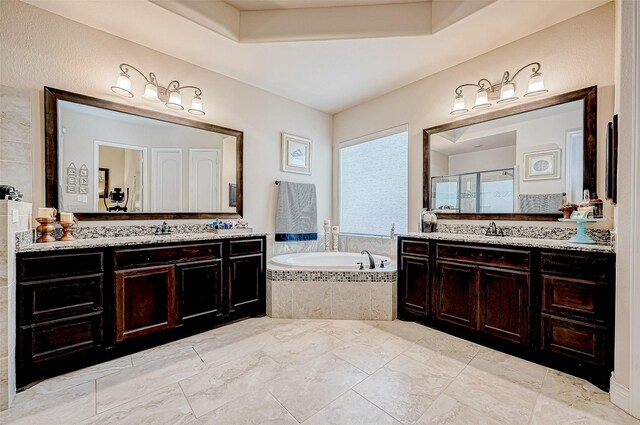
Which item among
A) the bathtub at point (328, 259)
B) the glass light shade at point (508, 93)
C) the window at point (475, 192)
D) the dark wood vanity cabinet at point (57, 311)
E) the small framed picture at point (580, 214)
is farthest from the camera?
the bathtub at point (328, 259)

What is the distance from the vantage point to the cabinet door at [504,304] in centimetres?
212

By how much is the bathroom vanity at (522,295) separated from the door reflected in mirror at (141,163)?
2.24 meters

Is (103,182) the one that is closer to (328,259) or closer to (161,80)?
(161,80)

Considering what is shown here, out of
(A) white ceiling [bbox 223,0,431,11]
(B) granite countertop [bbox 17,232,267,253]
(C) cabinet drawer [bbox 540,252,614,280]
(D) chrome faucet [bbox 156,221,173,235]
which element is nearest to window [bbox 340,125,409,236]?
(A) white ceiling [bbox 223,0,431,11]

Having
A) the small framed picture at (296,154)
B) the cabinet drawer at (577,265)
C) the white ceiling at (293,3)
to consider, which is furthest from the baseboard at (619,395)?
the small framed picture at (296,154)

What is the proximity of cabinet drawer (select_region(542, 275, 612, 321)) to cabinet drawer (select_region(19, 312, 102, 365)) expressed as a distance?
10.6 feet

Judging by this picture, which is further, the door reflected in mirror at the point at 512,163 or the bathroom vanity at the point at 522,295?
the door reflected in mirror at the point at 512,163

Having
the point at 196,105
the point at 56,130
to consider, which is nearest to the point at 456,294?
the point at 196,105

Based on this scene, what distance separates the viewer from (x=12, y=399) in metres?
1.64

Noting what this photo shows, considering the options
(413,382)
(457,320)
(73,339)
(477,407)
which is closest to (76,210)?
(73,339)

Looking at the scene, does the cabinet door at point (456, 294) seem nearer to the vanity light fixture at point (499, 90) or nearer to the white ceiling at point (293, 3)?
the vanity light fixture at point (499, 90)

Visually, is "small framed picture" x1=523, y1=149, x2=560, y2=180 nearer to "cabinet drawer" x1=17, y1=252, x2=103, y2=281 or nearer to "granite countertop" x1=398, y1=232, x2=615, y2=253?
"granite countertop" x1=398, y1=232, x2=615, y2=253

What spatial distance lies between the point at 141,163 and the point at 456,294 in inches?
Answer: 125

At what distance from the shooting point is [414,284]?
2832mm
